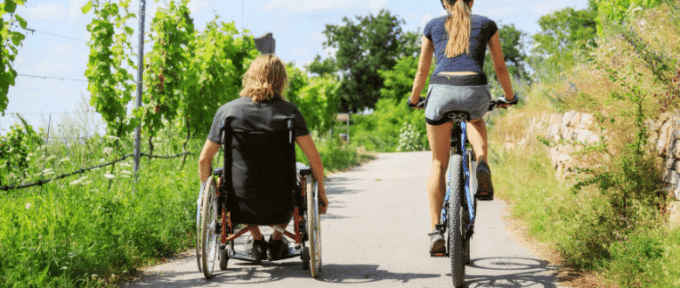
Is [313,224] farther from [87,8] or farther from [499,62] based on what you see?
[87,8]

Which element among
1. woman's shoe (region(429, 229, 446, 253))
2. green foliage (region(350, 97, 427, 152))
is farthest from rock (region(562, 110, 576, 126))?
green foliage (region(350, 97, 427, 152))

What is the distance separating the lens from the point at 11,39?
4.49 metres

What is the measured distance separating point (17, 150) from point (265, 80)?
3151 mm

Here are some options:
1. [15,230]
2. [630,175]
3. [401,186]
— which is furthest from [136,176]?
[401,186]

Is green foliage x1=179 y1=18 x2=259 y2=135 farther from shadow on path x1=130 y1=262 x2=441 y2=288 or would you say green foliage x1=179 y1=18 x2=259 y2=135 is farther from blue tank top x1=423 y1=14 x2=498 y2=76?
blue tank top x1=423 y1=14 x2=498 y2=76

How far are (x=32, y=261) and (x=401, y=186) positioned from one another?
8827 mm

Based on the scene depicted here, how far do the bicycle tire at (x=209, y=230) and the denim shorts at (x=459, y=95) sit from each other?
160cm

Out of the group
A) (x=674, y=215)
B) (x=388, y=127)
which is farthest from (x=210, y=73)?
(x=388, y=127)

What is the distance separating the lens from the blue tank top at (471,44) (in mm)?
4188

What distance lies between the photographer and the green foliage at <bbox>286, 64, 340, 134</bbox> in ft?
68.0

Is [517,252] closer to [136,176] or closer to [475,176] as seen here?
[475,176]

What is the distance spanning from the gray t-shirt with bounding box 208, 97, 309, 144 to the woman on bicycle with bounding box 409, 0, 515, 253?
2.99 feet

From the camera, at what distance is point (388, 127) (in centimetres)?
4284

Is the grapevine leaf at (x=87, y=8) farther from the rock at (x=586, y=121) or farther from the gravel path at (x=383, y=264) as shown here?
the rock at (x=586, y=121)
